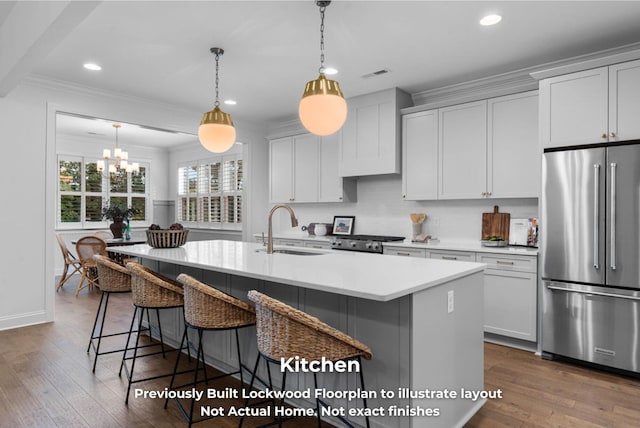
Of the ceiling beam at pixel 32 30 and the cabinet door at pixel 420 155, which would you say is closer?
the ceiling beam at pixel 32 30

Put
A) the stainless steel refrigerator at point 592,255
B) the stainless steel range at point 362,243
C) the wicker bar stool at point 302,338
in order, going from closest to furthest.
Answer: the wicker bar stool at point 302,338 → the stainless steel refrigerator at point 592,255 → the stainless steel range at point 362,243

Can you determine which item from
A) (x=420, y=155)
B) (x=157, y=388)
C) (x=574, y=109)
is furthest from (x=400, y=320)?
(x=420, y=155)

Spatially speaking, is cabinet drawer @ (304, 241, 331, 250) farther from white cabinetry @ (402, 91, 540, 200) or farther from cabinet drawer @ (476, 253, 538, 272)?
cabinet drawer @ (476, 253, 538, 272)

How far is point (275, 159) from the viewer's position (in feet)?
20.7

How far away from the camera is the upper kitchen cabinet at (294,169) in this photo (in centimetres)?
577

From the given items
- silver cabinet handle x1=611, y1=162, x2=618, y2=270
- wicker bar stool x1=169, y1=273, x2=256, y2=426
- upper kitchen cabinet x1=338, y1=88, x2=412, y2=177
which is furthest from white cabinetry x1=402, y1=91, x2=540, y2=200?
wicker bar stool x1=169, y1=273, x2=256, y2=426

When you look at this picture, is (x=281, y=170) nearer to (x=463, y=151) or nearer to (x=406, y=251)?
(x=406, y=251)

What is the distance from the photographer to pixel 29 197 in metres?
4.30

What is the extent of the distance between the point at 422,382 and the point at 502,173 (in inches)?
108

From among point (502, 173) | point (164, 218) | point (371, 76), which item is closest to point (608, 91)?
point (502, 173)

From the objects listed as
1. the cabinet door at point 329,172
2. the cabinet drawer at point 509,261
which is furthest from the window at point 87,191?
the cabinet drawer at point 509,261

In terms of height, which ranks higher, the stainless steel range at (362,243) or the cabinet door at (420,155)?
the cabinet door at (420,155)

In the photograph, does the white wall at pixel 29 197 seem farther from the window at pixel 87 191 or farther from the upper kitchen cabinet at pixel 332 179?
the window at pixel 87 191

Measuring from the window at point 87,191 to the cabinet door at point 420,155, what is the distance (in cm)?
627
